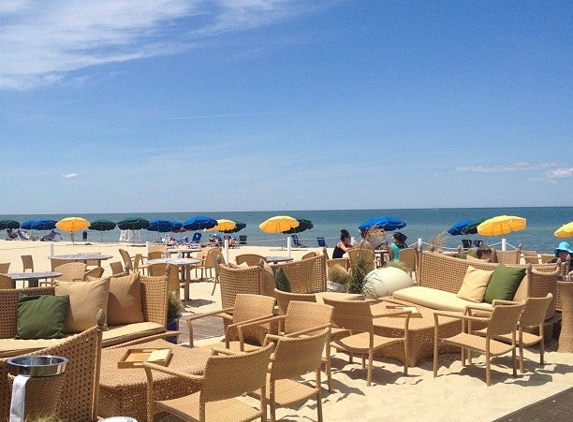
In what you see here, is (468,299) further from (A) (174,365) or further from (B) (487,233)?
(B) (487,233)

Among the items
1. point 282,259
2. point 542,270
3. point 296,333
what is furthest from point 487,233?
point 296,333

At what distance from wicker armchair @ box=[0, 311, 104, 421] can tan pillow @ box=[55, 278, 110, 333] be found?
8.17 ft

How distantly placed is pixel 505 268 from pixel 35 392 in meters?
5.30

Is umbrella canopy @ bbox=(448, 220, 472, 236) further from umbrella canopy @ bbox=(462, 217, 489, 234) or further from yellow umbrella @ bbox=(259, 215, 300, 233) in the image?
yellow umbrella @ bbox=(259, 215, 300, 233)

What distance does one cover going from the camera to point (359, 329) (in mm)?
5039

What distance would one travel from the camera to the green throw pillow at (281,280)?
21.0 ft

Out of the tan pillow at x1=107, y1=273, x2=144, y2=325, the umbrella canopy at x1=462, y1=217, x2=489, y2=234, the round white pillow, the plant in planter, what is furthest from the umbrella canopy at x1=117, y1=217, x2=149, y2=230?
the tan pillow at x1=107, y1=273, x2=144, y2=325

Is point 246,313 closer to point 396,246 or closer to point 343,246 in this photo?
point 343,246

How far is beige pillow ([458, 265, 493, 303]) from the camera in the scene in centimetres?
662

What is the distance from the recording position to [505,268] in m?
6.46

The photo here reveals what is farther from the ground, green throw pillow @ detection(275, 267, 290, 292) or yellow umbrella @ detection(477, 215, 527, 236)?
yellow umbrella @ detection(477, 215, 527, 236)

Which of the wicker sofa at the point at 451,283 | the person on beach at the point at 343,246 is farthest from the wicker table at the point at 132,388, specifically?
the person on beach at the point at 343,246

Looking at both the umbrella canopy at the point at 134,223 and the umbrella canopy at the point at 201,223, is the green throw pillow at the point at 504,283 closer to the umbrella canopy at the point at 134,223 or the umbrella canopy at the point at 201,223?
the umbrella canopy at the point at 201,223

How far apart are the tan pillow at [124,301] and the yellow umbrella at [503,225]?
1139 cm
